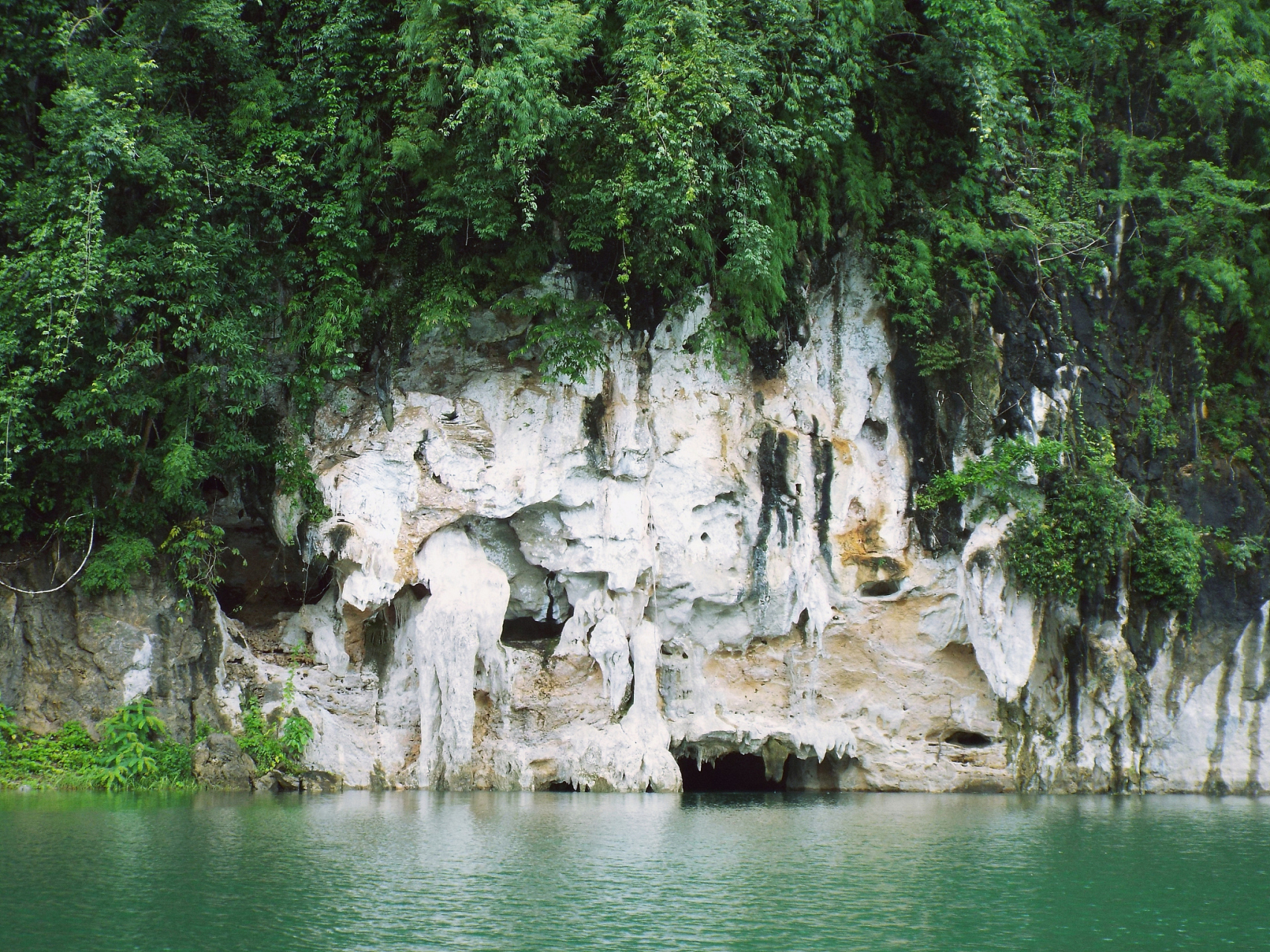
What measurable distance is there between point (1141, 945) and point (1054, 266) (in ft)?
45.5

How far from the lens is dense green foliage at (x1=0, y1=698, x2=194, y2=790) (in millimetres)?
12727

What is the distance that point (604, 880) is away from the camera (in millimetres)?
6914

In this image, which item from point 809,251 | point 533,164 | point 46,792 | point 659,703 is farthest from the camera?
point 809,251

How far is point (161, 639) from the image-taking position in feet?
45.8

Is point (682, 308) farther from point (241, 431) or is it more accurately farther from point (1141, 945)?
point (1141, 945)

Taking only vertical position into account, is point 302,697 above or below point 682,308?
below

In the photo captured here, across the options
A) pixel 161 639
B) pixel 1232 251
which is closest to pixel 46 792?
pixel 161 639

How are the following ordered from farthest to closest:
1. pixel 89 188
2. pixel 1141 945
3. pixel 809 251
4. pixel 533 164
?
pixel 809 251, pixel 533 164, pixel 89 188, pixel 1141 945

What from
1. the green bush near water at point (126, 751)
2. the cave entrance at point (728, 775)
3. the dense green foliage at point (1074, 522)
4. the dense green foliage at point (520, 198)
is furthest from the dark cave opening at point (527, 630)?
the dense green foliage at point (1074, 522)

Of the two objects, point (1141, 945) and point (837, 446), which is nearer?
point (1141, 945)

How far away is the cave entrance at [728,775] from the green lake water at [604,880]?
6.69 metres

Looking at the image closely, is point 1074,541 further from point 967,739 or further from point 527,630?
point 527,630

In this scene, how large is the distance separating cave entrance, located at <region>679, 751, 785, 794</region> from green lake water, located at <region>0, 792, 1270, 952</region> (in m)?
6.69

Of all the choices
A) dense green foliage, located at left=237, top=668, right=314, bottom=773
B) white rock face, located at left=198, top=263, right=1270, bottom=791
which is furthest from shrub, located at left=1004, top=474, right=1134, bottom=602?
dense green foliage, located at left=237, top=668, right=314, bottom=773
